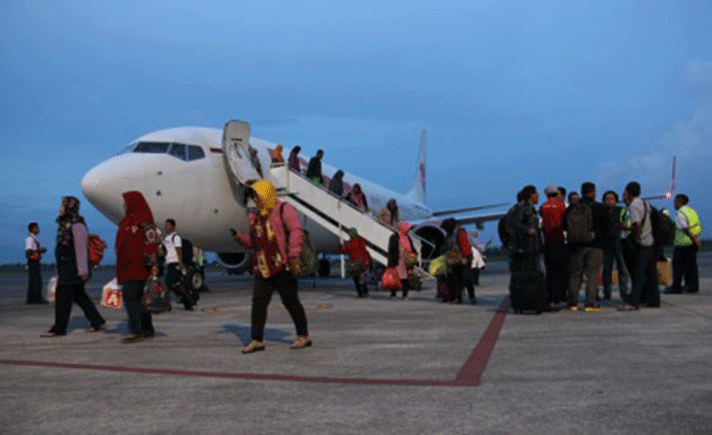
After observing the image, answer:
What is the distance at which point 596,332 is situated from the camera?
9.28 m

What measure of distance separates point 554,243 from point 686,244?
4204mm

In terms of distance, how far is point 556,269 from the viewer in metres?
12.9

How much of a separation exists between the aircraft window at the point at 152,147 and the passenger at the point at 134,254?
9433 millimetres

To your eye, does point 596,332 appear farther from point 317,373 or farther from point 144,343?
point 144,343

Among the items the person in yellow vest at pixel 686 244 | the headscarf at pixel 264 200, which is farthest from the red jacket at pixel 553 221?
the headscarf at pixel 264 200

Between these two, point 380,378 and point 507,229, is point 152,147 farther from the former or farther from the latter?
point 380,378

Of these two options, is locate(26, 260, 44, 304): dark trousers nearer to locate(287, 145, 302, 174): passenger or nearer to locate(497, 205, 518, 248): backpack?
locate(287, 145, 302, 174): passenger

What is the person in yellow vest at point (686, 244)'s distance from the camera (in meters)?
15.3

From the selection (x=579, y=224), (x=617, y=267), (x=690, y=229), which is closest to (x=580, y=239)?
(x=579, y=224)

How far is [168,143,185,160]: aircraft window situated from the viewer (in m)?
18.6

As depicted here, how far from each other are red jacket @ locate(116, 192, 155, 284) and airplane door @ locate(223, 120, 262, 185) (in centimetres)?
963

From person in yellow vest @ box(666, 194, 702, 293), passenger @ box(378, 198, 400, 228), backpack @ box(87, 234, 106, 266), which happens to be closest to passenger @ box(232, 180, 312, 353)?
backpack @ box(87, 234, 106, 266)

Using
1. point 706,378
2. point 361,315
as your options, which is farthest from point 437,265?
point 706,378

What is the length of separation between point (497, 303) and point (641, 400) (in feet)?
32.2
